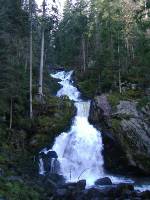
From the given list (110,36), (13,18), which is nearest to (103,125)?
(13,18)

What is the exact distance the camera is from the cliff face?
29508mm

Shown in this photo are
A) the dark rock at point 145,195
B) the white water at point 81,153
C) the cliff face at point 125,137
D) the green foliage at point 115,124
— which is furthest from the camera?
the green foliage at point 115,124

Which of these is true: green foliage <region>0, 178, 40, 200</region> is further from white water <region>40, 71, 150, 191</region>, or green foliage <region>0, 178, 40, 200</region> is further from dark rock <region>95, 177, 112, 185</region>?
white water <region>40, 71, 150, 191</region>

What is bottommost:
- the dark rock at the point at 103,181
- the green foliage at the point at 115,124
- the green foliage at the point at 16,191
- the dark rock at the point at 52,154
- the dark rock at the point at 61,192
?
the dark rock at the point at 103,181

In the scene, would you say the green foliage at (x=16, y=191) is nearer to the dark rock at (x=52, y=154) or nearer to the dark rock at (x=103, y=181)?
the dark rock at (x=103, y=181)

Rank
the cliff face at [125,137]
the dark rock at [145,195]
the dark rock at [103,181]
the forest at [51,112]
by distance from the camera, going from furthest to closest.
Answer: the cliff face at [125,137], the dark rock at [103,181], the forest at [51,112], the dark rock at [145,195]

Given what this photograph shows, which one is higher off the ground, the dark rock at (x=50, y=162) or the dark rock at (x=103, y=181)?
the dark rock at (x=50, y=162)

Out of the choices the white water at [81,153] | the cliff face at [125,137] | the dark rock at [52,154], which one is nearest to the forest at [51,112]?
the cliff face at [125,137]

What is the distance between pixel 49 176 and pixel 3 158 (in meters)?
3.36

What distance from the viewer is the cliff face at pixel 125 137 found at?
2951 centimetres

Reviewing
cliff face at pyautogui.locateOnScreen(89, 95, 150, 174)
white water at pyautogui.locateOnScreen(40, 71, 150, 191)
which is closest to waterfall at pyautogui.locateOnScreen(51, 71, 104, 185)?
white water at pyautogui.locateOnScreen(40, 71, 150, 191)

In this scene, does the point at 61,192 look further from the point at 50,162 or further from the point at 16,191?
the point at 50,162

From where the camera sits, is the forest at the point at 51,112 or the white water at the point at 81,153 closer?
the forest at the point at 51,112

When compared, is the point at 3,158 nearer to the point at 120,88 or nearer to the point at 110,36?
the point at 120,88
